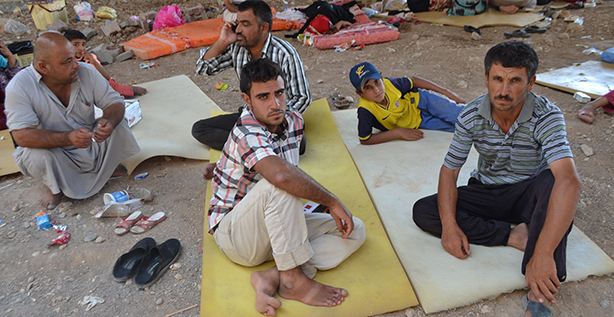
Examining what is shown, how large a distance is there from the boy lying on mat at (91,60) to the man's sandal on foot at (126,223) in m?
2.19

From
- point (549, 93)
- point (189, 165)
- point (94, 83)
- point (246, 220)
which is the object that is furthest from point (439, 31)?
point (246, 220)

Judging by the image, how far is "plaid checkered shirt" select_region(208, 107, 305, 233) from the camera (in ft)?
6.46

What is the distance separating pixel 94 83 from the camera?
3.30 meters

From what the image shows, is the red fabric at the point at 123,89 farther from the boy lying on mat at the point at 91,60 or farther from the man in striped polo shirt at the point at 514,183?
the man in striped polo shirt at the point at 514,183

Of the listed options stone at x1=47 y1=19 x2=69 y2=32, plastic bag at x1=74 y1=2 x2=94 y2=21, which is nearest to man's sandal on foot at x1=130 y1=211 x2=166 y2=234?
stone at x1=47 y1=19 x2=69 y2=32

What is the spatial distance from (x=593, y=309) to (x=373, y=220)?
1.21m

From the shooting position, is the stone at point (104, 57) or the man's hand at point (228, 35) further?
the stone at point (104, 57)

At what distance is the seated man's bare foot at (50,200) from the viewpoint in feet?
10.3

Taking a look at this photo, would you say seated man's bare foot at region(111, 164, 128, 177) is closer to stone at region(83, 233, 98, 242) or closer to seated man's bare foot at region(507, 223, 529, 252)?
stone at region(83, 233, 98, 242)

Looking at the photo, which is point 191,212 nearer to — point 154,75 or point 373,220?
point 373,220

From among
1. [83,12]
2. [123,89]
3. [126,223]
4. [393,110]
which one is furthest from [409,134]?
[83,12]

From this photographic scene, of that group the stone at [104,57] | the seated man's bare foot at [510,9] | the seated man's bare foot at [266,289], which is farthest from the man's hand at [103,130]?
the seated man's bare foot at [510,9]

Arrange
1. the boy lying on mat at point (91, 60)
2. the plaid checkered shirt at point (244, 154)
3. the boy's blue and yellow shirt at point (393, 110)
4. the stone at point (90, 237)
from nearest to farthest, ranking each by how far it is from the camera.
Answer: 1. the plaid checkered shirt at point (244, 154)
2. the stone at point (90, 237)
3. the boy's blue and yellow shirt at point (393, 110)
4. the boy lying on mat at point (91, 60)

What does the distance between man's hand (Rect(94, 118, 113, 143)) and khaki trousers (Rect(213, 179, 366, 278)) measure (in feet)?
5.20
